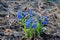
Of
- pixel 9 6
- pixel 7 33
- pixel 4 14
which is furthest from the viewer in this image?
pixel 9 6

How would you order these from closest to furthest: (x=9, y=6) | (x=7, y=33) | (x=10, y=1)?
(x=7, y=33)
(x=9, y=6)
(x=10, y=1)

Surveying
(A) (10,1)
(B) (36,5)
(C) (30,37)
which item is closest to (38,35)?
(C) (30,37)

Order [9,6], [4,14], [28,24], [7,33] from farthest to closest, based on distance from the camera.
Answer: [9,6]
[4,14]
[7,33]
[28,24]

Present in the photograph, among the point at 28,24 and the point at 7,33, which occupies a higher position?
the point at 28,24

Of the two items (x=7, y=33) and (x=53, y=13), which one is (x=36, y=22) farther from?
(x=53, y=13)

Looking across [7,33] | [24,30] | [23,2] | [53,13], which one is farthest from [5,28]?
[23,2]

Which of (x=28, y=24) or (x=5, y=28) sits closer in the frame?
(x=28, y=24)

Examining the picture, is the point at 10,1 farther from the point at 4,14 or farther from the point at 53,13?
the point at 53,13

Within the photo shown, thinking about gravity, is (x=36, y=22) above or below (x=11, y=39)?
above

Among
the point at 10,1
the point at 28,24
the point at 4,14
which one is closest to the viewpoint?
the point at 28,24
